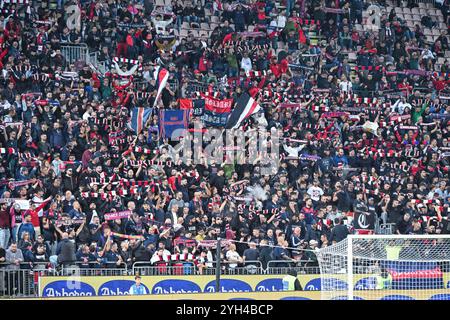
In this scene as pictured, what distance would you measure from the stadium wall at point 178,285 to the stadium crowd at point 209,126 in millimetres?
890

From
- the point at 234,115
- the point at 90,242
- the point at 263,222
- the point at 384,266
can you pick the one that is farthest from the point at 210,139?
the point at 384,266

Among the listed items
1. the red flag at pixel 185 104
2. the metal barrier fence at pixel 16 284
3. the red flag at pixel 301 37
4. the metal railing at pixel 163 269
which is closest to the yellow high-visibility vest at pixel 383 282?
the metal railing at pixel 163 269

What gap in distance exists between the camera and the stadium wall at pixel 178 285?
49.5 ft

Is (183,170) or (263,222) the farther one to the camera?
(183,170)

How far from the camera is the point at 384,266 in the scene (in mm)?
14828

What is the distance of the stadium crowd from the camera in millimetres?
17375

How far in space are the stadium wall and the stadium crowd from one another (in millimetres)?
890

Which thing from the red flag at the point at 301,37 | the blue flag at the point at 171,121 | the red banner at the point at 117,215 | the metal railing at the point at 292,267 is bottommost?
the metal railing at the point at 292,267

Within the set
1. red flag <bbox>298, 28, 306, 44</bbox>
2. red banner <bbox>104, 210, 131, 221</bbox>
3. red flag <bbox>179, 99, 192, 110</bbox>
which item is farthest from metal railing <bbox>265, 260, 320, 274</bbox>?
red flag <bbox>298, 28, 306, 44</bbox>

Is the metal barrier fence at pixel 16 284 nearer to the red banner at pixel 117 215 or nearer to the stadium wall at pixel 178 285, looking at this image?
the stadium wall at pixel 178 285

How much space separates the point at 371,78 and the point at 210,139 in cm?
569

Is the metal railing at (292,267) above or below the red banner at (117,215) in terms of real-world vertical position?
below

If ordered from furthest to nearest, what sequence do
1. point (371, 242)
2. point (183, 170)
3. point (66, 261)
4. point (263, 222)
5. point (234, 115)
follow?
point (234, 115) → point (183, 170) → point (263, 222) → point (66, 261) → point (371, 242)

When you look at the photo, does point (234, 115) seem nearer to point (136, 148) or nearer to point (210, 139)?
point (210, 139)
